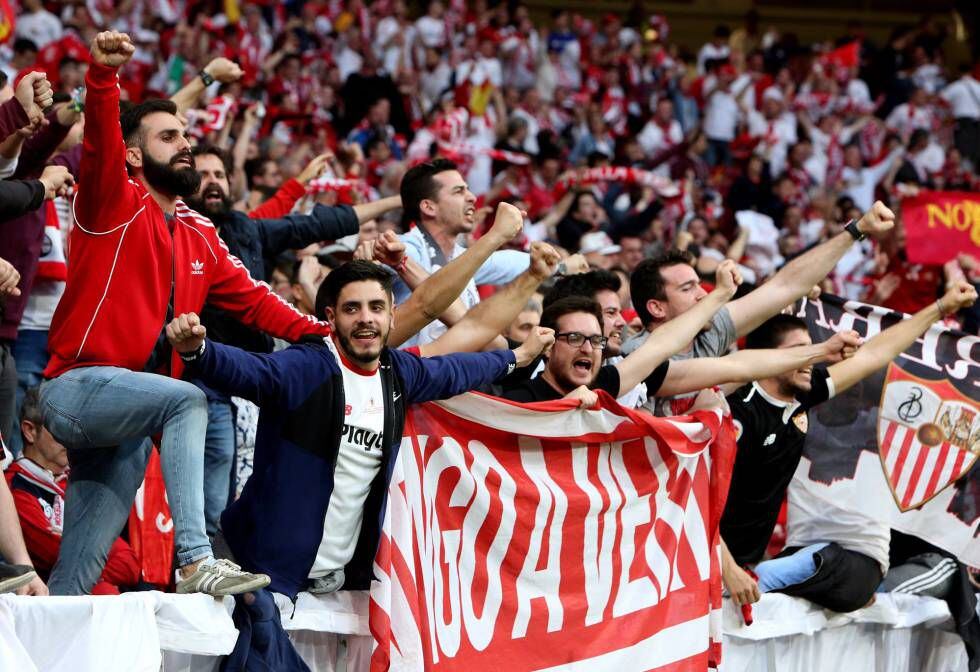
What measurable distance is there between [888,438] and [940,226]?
3.54 m

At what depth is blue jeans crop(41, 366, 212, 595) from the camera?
14.2ft

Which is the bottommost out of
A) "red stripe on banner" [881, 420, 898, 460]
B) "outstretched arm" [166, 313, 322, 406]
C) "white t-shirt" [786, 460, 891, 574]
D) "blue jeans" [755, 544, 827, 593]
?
"blue jeans" [755, 544, 827, 593]

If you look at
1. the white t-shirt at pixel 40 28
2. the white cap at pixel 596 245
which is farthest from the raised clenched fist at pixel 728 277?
the white t-shirt at pixel 40 28

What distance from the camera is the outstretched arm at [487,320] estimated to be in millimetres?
5395

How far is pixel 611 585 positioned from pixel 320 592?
4.12 feet

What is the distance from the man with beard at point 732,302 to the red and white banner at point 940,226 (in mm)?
3690

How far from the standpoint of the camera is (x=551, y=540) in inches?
214

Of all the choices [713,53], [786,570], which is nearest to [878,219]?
[786,570]

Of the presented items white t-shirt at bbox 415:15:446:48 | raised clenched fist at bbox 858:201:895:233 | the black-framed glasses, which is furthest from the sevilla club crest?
white t-shirt at bbox 415:15:446:48

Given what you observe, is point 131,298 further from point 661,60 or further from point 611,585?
point 661,60

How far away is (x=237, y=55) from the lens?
1359 centimetres

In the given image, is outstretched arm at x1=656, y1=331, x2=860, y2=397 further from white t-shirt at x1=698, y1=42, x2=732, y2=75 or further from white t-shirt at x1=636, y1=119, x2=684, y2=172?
white t-shirt at x1=698, y1=42, x2=732, y2=75

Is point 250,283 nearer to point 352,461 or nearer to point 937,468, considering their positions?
point 352,461

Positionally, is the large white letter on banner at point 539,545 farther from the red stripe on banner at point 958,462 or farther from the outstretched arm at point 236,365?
the red stripe on banner at point 958,462
